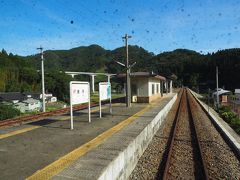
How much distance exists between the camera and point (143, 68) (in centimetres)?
9800

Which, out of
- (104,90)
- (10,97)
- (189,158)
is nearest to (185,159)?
(189,158)

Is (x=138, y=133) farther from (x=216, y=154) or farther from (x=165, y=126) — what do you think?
(x=165, y=126)

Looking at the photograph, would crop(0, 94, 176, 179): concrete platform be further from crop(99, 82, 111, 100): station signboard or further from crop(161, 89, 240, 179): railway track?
crop(99, 82, 111, 100): station signboard

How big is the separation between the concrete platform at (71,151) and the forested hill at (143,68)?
2729 cm

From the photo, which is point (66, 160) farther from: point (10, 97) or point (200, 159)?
point (10, 97)

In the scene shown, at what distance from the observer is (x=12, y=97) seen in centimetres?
4825

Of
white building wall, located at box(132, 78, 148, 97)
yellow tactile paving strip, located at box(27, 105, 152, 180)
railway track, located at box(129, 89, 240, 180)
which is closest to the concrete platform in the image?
yellow tactile paving strip, located at box(27, 105, 152, 180)

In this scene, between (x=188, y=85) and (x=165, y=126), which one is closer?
(x=165, y=126)

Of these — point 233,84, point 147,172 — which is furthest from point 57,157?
point 233,84

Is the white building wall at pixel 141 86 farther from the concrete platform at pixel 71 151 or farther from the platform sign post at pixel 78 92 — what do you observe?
the concrete platform at pixel 71 151

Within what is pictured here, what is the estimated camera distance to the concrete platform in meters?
5.98

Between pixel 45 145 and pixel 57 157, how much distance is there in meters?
1.55

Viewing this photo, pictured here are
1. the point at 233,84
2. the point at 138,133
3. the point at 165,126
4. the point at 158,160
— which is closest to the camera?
the point at 158,160

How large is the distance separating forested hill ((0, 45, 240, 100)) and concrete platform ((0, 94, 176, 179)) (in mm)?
27295
